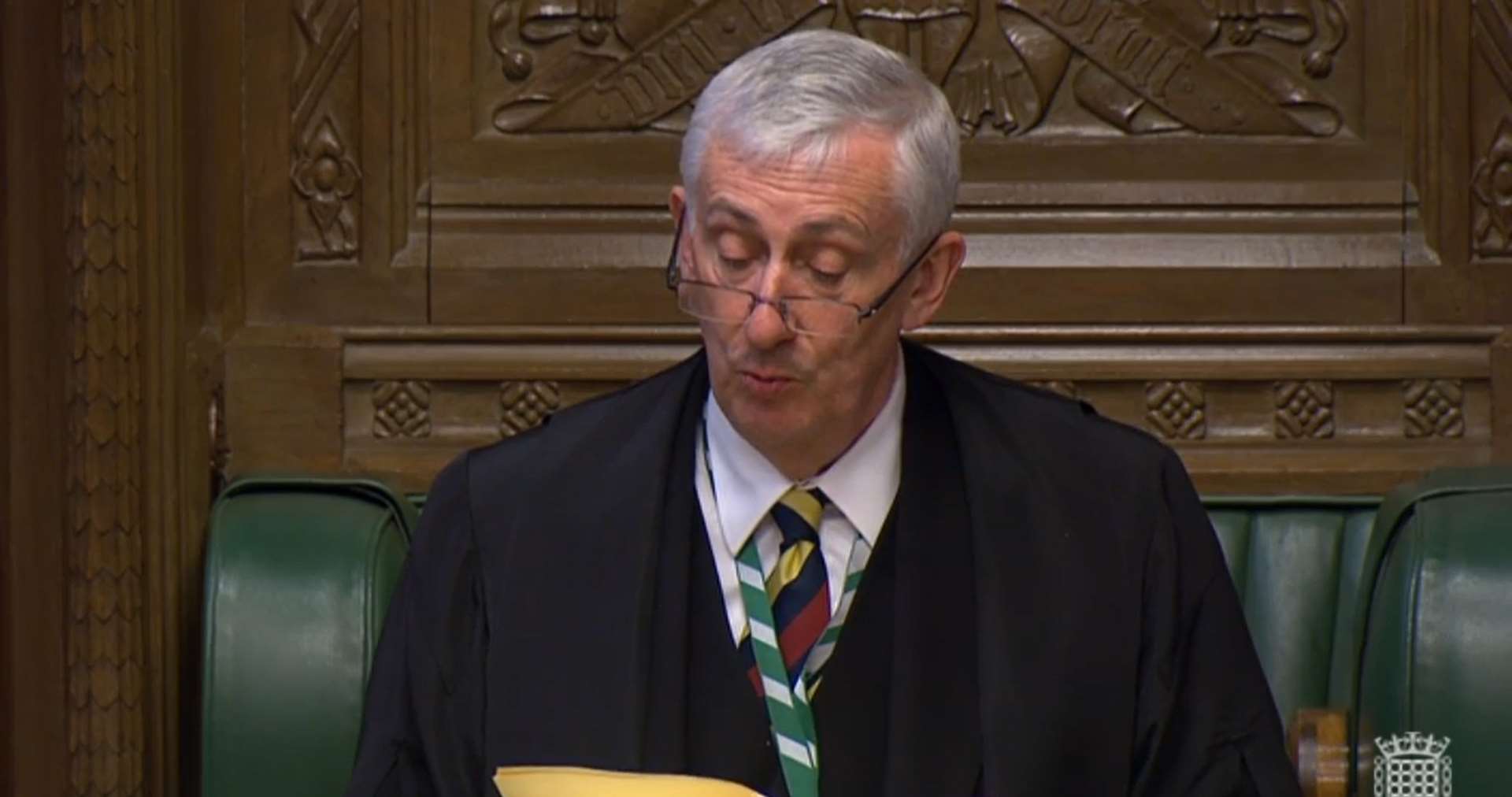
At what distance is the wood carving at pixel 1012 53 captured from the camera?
4.05 meters

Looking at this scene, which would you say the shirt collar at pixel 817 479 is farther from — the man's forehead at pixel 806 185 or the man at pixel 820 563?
the man's forehead at pixel 806 185

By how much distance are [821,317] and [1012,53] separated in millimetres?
1296

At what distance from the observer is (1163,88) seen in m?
4.07

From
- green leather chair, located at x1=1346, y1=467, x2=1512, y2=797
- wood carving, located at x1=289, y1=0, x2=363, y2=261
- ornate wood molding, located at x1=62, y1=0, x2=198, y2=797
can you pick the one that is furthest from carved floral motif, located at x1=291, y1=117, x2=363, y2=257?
green leather chair, located at x1=1346, y1=467, x2=1512, y2=797

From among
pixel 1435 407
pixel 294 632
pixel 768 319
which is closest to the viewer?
pixel 768 319

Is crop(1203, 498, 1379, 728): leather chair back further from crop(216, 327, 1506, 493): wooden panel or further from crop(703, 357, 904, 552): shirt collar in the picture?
crop(703, 357, 904, 552): shirt collar

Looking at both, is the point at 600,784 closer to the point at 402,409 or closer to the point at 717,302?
the point at 717,302

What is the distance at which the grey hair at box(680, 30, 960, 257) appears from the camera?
2.88m

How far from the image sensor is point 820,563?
3059 mm

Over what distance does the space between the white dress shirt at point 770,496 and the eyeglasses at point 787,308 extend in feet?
0.68

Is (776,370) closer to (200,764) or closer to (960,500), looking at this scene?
(960,500)

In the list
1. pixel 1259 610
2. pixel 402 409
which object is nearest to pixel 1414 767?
pixel 1259 610

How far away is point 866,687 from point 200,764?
1.28 metres

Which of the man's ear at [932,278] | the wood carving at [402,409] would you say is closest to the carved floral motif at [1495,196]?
the man's ear at [932,278]
